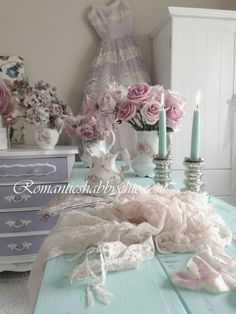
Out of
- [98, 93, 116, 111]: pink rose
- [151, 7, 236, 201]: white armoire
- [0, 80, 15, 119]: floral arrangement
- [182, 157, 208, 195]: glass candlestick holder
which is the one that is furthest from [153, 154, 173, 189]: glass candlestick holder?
[0, 80, 15, 119]: floral arrangement

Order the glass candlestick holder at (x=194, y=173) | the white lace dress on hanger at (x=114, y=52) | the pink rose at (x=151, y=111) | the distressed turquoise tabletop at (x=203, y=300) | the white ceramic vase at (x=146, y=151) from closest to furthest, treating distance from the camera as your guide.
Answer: the distressed turquoise tabletop at (x=203, y=300) → the glass candlestick holder at (x=194, y=173) → the pink rose at (x=151, y=111) → the white ceramic vase at (x=146, y=151) → the white lace dress on hanger at (x=114, y=52)

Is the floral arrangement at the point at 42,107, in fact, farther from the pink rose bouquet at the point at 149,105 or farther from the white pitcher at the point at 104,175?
the white pitcher at the point at 104,175

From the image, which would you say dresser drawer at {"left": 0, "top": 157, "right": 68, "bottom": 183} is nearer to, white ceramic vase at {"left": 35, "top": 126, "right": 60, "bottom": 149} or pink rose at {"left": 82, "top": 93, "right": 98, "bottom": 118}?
white ceramic vase at {"left": 35, "top": 126, "right": 60, "bottom": 149}

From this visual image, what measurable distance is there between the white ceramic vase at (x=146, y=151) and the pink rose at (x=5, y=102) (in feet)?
3.58

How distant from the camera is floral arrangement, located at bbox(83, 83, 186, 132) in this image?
1.14m

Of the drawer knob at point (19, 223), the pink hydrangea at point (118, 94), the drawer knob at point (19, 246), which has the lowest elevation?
the drawer knob at point (19, 246)

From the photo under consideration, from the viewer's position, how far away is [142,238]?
58 centimetres

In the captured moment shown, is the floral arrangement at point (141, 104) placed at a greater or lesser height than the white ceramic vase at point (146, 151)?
greater

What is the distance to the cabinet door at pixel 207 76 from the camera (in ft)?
6.06

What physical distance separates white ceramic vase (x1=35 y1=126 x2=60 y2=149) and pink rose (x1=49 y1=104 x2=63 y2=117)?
0.36 feet

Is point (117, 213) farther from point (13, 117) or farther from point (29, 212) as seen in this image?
point (13, 117)

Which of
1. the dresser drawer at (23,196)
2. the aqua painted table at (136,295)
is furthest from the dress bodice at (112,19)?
the aqua painted table at (136,295)

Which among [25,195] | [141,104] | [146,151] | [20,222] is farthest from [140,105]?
[20,222]

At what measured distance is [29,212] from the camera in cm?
191
